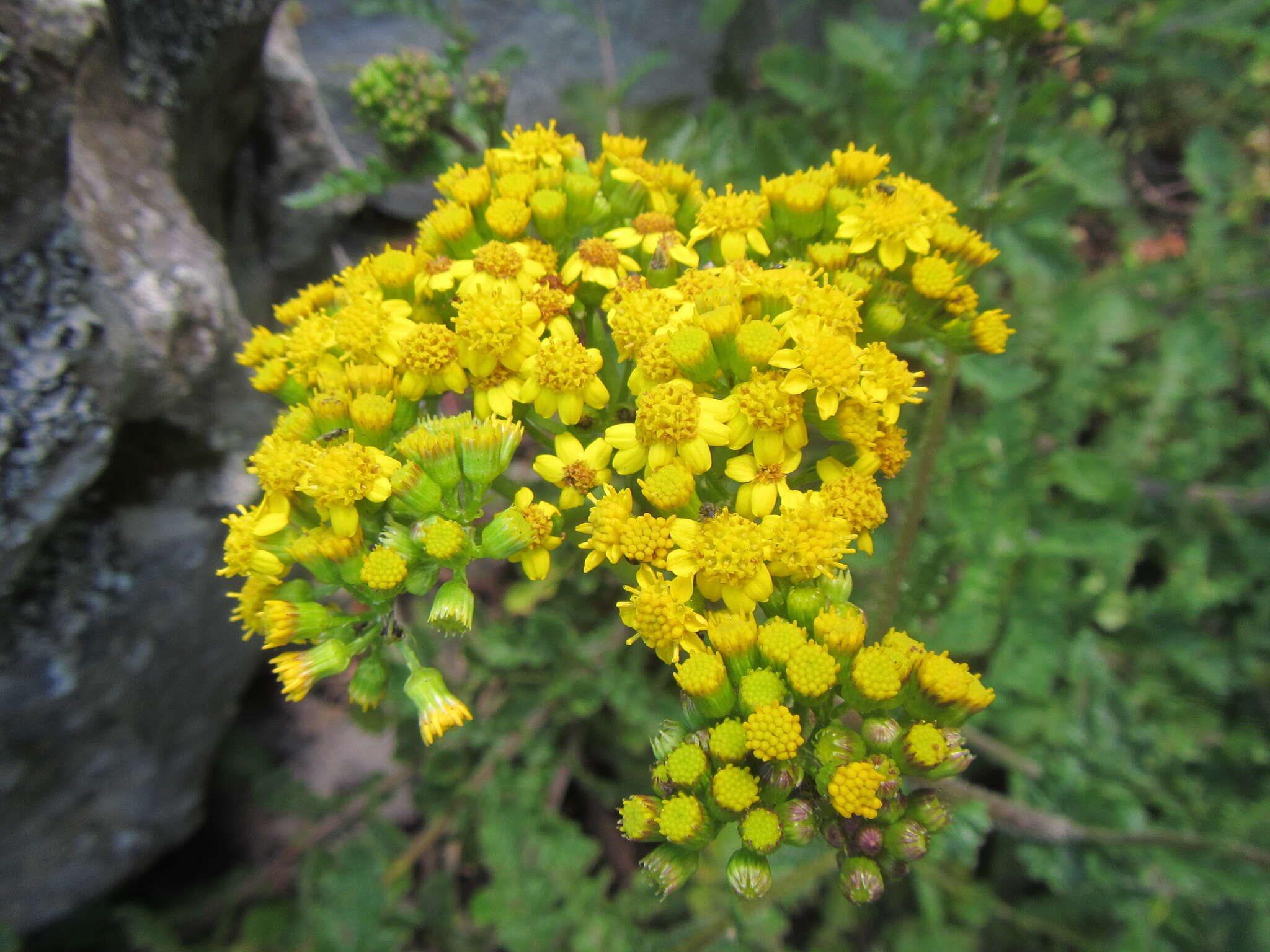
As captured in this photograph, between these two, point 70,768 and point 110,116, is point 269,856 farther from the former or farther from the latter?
point 110,116

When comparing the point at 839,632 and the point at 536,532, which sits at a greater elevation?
the point at 536,532

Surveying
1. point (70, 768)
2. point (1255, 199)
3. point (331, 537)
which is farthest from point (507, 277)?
point (1255, 199)

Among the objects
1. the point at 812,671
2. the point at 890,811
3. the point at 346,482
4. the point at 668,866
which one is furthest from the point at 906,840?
the point at 346,482

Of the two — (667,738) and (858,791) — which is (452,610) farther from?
(858,791)

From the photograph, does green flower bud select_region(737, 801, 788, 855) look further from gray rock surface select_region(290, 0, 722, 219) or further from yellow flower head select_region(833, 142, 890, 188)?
gray rock surface select_region(290, 0, 722, 219)

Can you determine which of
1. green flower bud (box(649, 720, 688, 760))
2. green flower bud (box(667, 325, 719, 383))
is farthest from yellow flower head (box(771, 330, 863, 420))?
green flower bud (box(649, 720, 688, 760))

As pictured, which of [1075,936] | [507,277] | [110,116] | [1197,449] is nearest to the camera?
[507,277]

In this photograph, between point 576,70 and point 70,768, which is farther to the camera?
point 576,70
